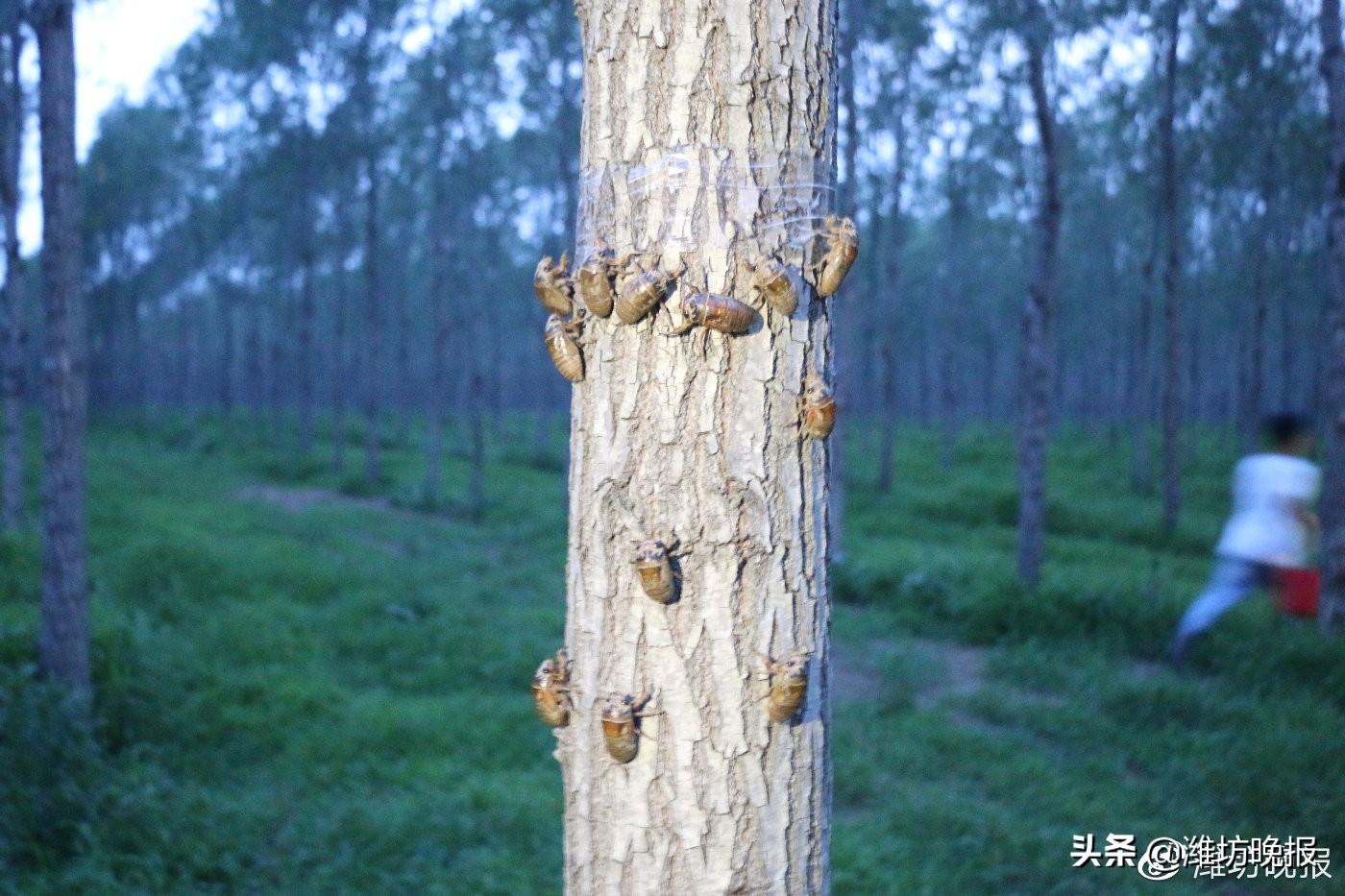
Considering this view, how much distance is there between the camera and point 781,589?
5.14 ft

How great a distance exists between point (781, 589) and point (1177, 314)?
10.8 m

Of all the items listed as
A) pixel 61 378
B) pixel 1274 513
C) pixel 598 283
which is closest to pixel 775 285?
pixel 598 283

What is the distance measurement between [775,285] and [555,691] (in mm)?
696

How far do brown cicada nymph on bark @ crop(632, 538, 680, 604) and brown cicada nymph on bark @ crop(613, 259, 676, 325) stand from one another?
0.32 metres

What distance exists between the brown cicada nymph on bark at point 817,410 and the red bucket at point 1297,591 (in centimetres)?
504

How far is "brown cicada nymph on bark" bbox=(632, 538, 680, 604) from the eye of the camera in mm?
1495

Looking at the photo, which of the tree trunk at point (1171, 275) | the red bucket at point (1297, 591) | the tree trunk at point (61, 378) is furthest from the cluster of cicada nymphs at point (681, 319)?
the tree trunk at point (1171, 275)

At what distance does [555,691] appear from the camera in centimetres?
166

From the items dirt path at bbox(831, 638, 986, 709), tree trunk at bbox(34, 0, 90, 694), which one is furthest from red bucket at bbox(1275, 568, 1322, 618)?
tree trunk at bbox(34, 0, 90, 694)

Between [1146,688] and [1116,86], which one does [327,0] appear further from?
[1146,688]

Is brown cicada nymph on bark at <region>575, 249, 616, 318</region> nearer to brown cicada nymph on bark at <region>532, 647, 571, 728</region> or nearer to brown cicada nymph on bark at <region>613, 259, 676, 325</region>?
brown cicada nymph on bark at <region>613, 259, 676, 325</region>

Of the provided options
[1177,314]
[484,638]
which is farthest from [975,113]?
[484,638]

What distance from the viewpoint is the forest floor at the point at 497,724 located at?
3.82m

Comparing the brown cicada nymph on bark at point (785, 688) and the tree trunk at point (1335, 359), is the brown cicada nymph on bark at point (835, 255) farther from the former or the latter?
the tree trunk at point (1335, 359)
